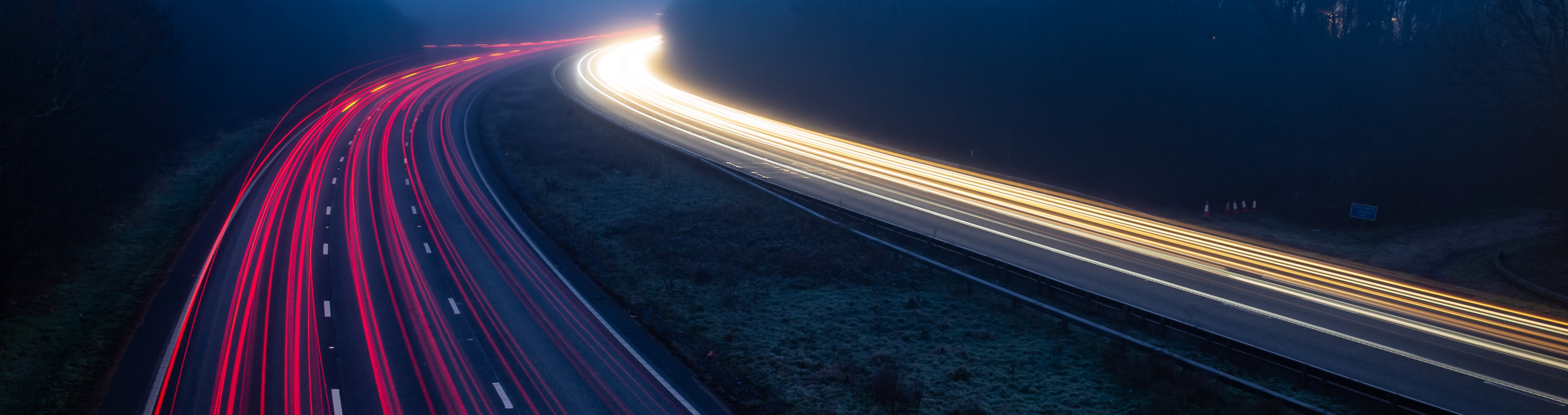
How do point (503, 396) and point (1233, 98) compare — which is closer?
point (503, 396)

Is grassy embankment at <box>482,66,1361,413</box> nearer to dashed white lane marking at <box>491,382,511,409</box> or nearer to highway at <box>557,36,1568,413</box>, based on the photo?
highway at <box>557,36,1568,413</box>

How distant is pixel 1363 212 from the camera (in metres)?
26.5

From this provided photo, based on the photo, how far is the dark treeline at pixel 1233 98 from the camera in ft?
91.0

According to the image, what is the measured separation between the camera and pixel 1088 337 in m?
17.9

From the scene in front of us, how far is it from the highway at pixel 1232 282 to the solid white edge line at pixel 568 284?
10.8 m

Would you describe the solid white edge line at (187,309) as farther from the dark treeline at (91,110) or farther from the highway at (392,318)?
the dark treeline at (91,110)

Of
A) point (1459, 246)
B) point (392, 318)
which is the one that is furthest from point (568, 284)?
point (1459, 246)

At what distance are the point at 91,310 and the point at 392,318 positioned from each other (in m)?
8.06

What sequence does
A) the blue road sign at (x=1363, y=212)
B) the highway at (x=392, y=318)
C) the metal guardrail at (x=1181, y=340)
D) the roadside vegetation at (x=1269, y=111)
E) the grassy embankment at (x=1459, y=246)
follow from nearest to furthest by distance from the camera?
1. the metal guardrail at (x=1181, y=340)
2. the highway at (x=392, y=318)
3. the grassy embankment at (x=1459, y=246)
4. the roadside vegetation at (x=1269, y=111)
5. the blue road sign at (x=1363, y=212)

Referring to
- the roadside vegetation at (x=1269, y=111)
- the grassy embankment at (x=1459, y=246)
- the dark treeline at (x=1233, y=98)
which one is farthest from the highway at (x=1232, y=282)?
the dark treeline at (x=1233, y=98)

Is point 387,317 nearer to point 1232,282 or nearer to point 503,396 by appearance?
point 503,396

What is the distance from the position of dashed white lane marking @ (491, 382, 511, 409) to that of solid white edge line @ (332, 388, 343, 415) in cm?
285

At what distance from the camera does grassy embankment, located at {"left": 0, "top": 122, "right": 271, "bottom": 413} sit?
15531 mm


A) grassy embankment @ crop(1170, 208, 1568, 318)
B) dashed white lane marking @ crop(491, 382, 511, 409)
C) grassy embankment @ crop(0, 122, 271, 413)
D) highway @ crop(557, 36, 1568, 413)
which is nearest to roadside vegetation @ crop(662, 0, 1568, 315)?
grassy embankment @ crop(1170, 208, 1568, 318)
